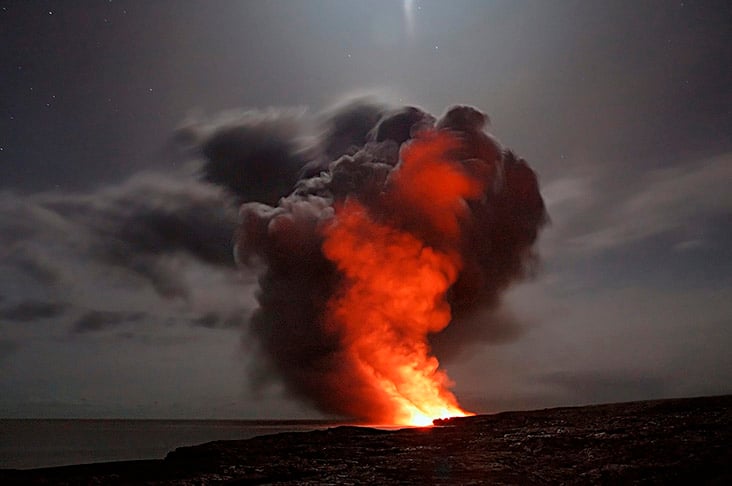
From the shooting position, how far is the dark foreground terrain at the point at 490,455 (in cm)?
2059

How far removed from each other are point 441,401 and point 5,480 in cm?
3077

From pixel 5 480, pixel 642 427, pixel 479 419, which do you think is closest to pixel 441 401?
pixel 479 419

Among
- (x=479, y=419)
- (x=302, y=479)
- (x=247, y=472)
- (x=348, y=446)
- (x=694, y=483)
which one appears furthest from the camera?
(x=479, y=419)

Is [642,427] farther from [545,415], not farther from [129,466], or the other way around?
[129,466]

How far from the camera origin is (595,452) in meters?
23.4

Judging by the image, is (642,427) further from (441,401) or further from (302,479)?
(441,401)

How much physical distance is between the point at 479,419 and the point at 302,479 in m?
14.6

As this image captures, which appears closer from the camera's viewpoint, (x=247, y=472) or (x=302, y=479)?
(x=302, y=479)

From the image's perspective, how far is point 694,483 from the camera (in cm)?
1845

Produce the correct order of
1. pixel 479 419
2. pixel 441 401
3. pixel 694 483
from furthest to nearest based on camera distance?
pixel 441 401 < pixel 479 419 < pixel 694 483

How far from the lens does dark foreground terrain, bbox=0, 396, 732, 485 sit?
2059 cm

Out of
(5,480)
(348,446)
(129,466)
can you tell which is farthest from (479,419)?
(5,480)

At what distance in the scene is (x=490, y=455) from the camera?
24.8 m

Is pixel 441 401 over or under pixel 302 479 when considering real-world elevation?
over
